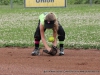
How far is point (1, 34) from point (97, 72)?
754 centimetres

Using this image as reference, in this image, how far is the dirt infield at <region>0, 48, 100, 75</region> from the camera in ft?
25.7

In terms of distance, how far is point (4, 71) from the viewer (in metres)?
7.84

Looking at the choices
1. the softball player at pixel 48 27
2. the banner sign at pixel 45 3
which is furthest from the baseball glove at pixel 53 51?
the banner sign at pixel 45 3

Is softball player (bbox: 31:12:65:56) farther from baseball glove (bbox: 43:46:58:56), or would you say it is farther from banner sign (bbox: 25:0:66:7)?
banner sign (bbox: 25:0:66:7)

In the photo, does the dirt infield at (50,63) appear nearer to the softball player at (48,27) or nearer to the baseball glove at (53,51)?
the baseball glove at (53,51)

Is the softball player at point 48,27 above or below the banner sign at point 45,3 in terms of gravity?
above

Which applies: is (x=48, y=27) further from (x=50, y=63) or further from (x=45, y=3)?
(x=45, y=3)

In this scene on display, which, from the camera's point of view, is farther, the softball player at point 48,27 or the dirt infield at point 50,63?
the softball player at point 48,27

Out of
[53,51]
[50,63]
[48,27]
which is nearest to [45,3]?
[53,51]

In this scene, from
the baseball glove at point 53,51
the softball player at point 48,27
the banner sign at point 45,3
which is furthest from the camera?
the banner sign at point 45,3

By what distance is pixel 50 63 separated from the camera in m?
8.83

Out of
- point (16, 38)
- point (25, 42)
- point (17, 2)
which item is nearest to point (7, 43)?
point (25, 42)

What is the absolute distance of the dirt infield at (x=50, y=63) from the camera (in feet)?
25.7

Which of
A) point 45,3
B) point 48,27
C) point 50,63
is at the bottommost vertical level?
point 45,3
